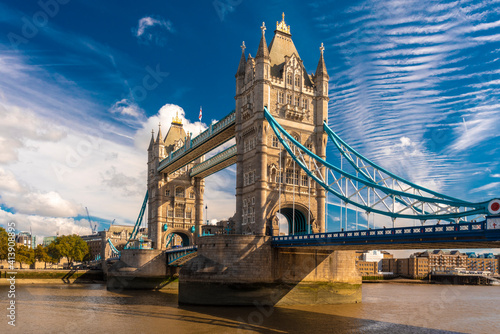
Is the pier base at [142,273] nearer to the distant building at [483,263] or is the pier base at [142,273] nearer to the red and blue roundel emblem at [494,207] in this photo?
the red and blue roundel emblem at [494,207]

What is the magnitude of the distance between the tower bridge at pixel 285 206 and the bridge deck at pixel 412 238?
0.24 ft

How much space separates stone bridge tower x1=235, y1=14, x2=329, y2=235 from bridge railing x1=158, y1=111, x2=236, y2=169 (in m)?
3.44

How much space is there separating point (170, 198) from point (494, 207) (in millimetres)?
56062

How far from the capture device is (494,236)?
81.0ft

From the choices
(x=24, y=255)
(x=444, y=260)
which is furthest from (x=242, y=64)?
(x=444, y=260)

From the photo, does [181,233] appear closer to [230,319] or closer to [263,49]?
[263,49]

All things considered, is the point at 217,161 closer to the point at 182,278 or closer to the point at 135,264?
the point at 135,264

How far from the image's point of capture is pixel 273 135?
46000 mm

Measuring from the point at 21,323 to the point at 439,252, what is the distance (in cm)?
15738

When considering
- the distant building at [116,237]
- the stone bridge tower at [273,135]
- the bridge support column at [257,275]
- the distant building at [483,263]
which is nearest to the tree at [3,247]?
the distant building at [116,237]

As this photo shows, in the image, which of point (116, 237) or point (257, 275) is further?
point (116, 237)

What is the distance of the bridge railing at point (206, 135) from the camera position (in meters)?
52.5

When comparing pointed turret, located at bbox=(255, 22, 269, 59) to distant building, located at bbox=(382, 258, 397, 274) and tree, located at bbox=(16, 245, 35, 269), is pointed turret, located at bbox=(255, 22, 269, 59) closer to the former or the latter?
tree, located at bbox=(16, 245, 35, 269)

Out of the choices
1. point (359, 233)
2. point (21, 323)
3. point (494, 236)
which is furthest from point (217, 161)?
point (494, 236)
